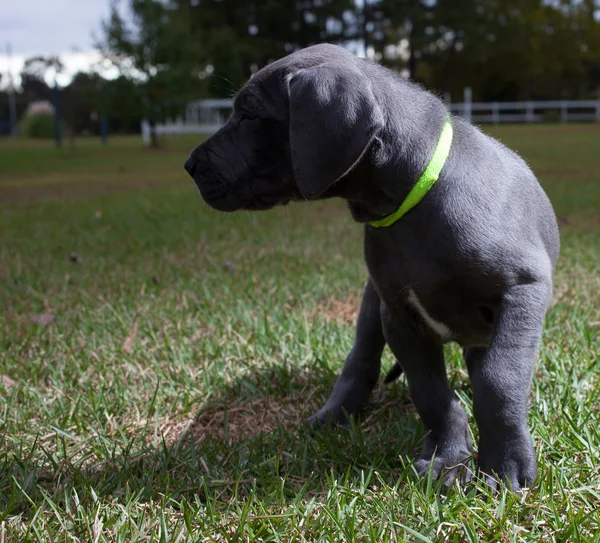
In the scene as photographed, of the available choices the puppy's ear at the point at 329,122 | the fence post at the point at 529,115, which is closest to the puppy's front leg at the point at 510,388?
the puppy's ear at the point at 329,122

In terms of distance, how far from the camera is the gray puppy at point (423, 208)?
2145mm

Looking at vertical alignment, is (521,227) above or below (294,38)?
below

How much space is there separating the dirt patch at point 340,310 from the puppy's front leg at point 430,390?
136 cm

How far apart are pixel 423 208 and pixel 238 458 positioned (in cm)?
105

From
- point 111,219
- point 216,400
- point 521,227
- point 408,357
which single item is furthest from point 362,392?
point 111,219

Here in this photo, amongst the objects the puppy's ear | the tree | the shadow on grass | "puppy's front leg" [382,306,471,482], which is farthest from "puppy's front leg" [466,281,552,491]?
the tree

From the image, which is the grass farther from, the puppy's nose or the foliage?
the foliage

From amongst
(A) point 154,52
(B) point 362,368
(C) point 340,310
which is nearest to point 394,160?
(B) point 362,368

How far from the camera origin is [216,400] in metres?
3.02

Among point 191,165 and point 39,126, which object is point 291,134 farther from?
point 39,126

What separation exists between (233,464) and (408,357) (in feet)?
2.26

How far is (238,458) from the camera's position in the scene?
2494mm

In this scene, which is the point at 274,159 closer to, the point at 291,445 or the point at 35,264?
the point at 291,445

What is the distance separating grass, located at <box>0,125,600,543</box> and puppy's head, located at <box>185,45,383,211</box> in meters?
0.84
